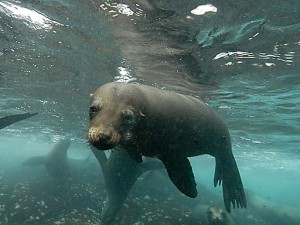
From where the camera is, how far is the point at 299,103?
15266 millimetres

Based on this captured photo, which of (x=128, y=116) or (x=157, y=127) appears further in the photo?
(x=157, y=127)

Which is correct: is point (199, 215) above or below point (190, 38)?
below

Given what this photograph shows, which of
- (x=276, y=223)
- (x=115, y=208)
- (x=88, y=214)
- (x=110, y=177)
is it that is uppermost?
(x=110, y=177)

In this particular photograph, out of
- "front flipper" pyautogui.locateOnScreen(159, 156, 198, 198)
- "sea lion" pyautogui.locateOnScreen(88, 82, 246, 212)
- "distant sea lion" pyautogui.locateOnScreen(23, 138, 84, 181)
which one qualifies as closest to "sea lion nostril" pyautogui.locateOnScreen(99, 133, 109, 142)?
"sea lion" pyautogui.locateOnScreen(88, 82, 246, 212)

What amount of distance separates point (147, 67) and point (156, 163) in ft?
13.7

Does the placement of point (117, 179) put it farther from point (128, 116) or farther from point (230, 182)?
point (128, 116)

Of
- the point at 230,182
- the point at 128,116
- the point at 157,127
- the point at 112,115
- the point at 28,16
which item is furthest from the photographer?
the point at 28,16

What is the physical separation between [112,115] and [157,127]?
4.23 feet

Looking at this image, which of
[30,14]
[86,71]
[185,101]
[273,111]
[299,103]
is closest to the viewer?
[185,101]

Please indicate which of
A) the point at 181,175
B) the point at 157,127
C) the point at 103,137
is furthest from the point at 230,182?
the point at 103,137

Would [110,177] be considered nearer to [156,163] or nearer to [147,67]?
[156,163]

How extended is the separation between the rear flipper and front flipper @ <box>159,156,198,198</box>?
3.00m

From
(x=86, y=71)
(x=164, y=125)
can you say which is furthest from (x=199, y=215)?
(x=164, y=125)

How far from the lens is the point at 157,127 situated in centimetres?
495
